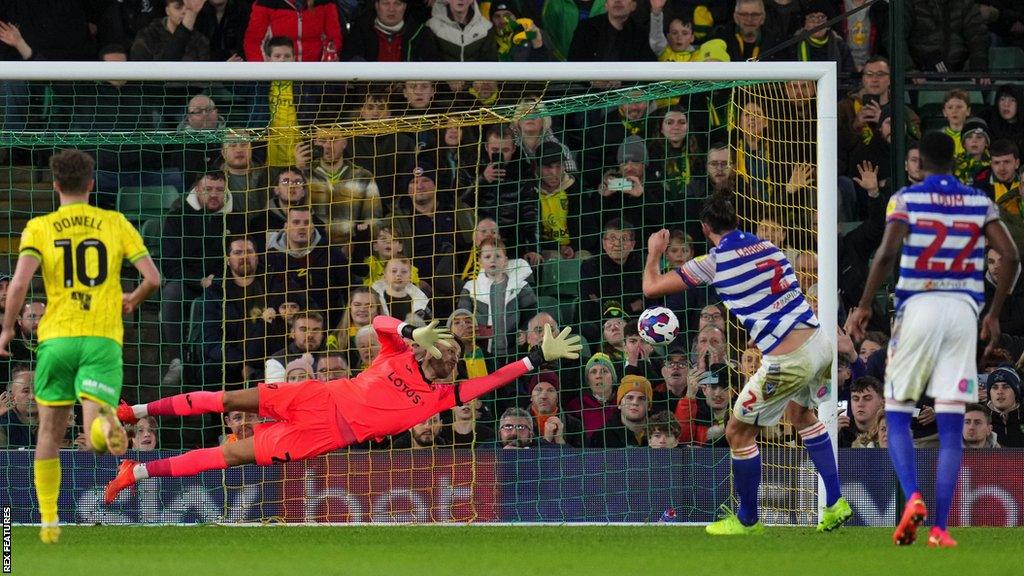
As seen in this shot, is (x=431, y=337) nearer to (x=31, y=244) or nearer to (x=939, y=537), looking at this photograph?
(x=31, y=244)

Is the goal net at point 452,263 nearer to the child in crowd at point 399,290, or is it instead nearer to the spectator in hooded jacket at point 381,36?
the child in crowd at point 399,290

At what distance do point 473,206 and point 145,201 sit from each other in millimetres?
2457

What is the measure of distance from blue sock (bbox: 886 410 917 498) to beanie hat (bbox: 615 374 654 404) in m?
3.56

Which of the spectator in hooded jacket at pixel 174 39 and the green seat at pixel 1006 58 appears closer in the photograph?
the spectator in hooded jacket at pixel 174 39

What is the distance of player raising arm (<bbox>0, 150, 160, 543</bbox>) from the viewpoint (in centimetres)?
738

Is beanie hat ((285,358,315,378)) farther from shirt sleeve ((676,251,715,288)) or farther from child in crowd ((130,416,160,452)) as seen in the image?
shirt sleeve ((676,251,715,288))

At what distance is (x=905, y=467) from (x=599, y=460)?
337 centimetres

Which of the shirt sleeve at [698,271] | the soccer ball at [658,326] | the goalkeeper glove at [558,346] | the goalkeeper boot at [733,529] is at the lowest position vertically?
the goalkeeper boot at [733,529]

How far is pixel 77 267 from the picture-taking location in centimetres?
743

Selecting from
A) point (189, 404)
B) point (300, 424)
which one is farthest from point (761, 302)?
point (189, 404)

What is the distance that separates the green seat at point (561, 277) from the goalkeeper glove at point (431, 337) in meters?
2.16

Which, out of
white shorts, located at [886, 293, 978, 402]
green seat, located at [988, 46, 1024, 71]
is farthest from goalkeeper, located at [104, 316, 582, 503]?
green seat, located at [988, 46, 1024, 71]

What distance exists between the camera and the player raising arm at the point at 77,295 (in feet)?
24.2

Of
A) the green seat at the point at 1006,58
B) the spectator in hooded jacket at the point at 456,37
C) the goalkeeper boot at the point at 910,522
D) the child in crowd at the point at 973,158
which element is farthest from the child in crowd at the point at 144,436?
the green seat at the point at 1006,58
